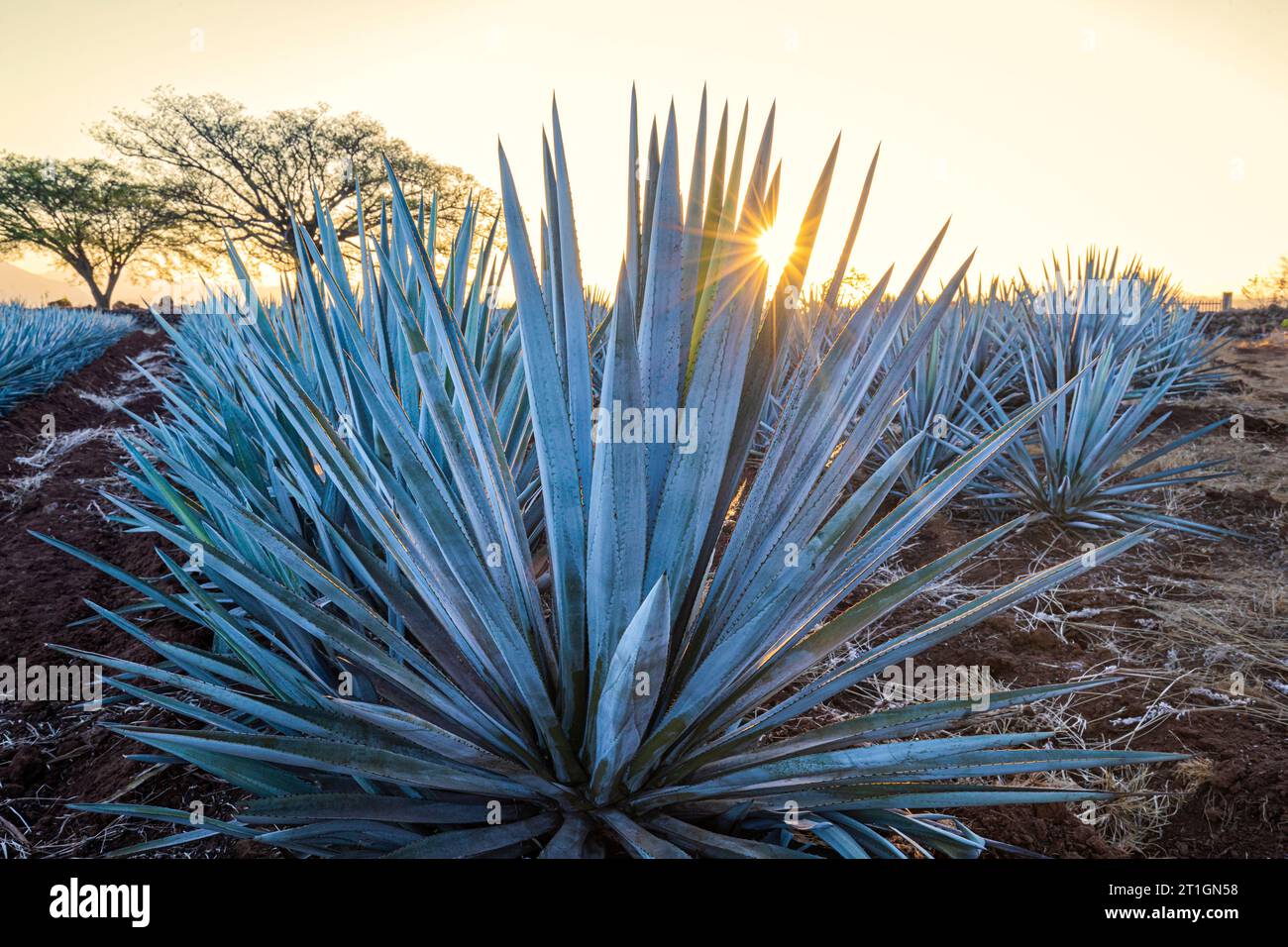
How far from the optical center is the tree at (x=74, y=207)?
25281 millimetres

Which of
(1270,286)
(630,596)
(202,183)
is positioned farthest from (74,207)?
(1270,286)

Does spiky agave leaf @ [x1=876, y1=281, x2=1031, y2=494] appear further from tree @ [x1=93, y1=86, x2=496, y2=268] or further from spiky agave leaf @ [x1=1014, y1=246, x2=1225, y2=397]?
tree @ [x1=93, y1=86, x2=496, y2=268]

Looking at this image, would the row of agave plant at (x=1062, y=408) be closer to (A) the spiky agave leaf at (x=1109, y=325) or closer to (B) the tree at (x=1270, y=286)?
(A) the spiky agave leaf at (x=1109, y=325)

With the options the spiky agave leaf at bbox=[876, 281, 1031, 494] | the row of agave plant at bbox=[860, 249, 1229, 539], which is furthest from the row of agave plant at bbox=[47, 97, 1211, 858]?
the spiky agave leaf at bbox=[876, 281, 1031, 494]

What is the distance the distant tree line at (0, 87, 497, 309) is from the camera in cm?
2430

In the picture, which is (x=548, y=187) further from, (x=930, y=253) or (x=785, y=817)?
(x=785, y=817)

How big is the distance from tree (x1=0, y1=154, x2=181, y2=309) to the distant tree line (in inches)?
1.4

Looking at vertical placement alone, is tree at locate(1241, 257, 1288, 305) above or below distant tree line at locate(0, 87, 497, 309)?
below

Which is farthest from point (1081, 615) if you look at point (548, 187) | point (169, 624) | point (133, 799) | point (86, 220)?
point (86, 220)

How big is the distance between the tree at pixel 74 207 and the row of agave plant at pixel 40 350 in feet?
54.3

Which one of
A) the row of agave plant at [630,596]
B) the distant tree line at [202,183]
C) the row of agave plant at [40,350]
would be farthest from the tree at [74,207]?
the row of agave plant at [630,596]

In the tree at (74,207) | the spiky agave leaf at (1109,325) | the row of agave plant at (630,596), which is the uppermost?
the tree at (74,207)

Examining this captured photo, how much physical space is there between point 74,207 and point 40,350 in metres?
23.7

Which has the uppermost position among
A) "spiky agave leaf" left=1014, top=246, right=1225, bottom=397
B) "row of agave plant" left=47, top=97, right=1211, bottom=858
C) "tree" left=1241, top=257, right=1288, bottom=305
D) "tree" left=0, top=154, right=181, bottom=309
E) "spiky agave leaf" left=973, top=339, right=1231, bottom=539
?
"tree" left=0, top=154, right=181, bottom=309
